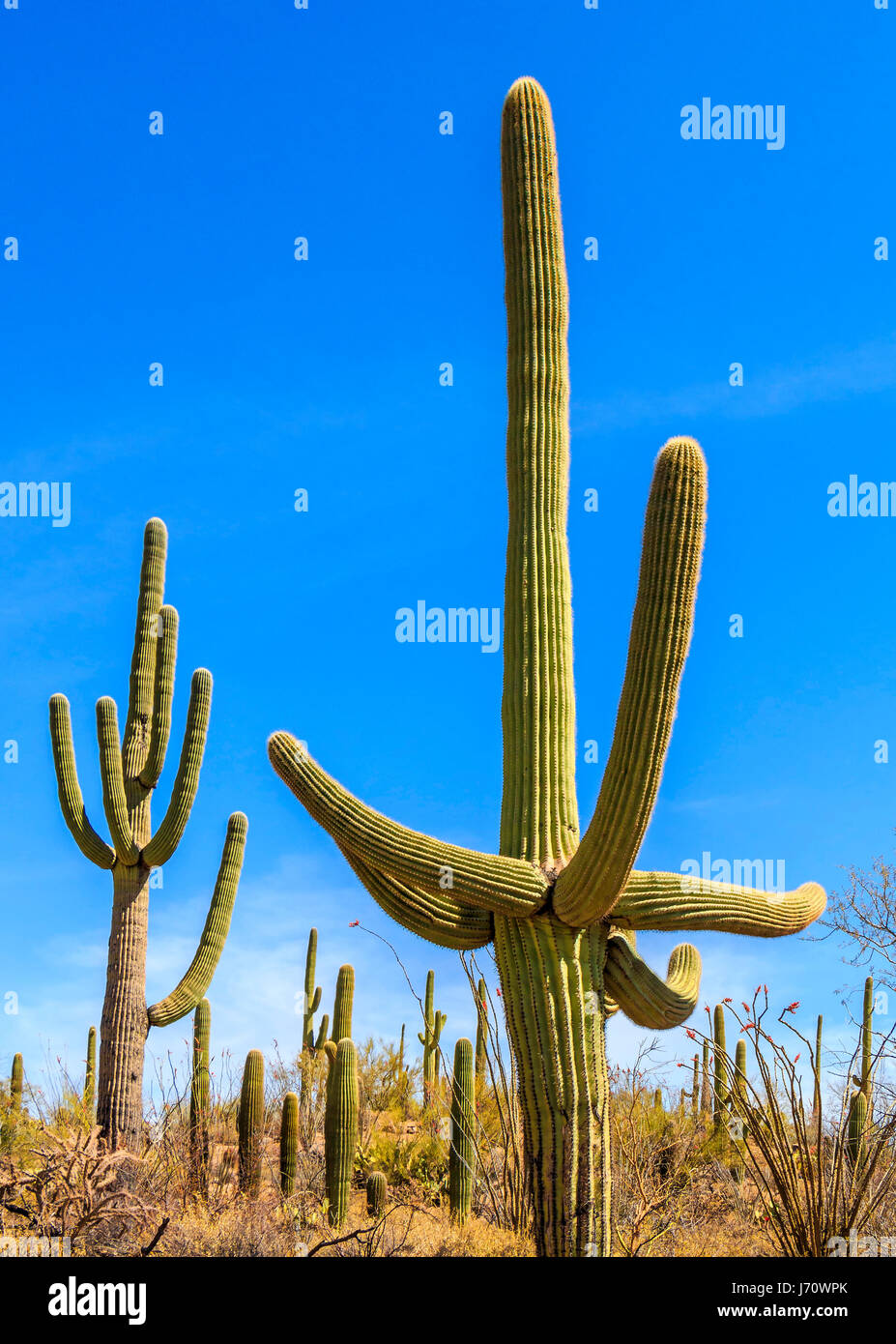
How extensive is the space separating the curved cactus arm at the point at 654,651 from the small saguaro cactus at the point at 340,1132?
208 inches

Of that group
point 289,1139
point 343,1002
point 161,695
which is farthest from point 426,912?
point 343,1002

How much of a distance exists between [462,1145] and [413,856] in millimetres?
5176

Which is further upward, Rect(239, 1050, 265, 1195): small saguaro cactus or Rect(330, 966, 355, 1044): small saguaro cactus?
Rect(330, 966, 355, 1044): small saguaro cactus

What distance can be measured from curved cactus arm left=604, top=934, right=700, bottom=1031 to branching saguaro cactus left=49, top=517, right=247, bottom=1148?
6.48m

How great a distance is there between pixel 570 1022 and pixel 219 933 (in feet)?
24.5

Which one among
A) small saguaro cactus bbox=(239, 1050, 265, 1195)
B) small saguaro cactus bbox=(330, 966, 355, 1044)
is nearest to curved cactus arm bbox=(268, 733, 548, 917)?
small saguaro cactus bbox=(239, 1050, 265, 1195)

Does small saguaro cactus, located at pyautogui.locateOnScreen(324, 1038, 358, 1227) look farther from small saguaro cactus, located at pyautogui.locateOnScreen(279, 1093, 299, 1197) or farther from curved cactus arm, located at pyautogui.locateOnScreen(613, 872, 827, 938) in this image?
curved cactus arm, located at pyautogui.locateOnScreen(613, 872, 827, 938)

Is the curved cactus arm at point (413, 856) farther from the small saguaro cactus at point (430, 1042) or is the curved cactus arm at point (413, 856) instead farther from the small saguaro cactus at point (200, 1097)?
the small saguaro cactus at point (430, 1042)

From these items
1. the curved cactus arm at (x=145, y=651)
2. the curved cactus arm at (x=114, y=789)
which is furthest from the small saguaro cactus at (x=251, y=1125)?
the curved cactus arm at (x=145, y=651)

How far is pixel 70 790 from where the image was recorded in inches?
510

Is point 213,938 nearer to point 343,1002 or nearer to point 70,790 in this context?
point 70,790

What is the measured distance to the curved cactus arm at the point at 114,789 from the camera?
41.1 feet

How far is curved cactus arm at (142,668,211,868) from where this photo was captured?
12555 mm
